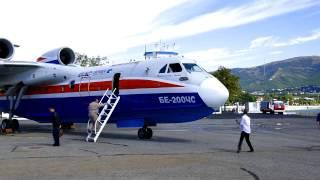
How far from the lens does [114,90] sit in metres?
21.4

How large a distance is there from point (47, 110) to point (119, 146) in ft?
31.3

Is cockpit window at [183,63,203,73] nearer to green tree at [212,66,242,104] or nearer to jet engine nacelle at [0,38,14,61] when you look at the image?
jet engine nacelle at [0,38,14,61]

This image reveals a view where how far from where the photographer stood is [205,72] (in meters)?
19.5

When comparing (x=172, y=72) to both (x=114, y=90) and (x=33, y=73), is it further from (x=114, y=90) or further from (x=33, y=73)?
(x=33, y=73)

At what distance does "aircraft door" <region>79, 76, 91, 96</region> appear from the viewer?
2285 centimetres

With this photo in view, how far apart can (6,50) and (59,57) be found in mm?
3006

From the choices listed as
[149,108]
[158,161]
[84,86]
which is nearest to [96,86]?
[84,86]

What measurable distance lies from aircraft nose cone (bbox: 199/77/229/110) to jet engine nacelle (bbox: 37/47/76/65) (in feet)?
36.7

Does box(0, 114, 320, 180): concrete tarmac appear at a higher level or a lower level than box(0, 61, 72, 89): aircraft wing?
lower

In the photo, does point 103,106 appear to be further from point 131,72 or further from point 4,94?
point 4,94

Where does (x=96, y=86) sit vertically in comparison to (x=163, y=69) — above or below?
below

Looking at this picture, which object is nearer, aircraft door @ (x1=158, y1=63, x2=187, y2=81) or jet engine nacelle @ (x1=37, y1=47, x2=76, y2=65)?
aircraft door @ (x1=158, y1=63, x2=187, y2=81)

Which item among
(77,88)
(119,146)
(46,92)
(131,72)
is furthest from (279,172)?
(46,92)

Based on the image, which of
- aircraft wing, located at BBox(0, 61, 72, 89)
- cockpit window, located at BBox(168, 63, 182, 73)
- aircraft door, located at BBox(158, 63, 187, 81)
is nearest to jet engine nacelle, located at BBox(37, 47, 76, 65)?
aircraft wing, located at BBox(0, 61, 72, 89)
